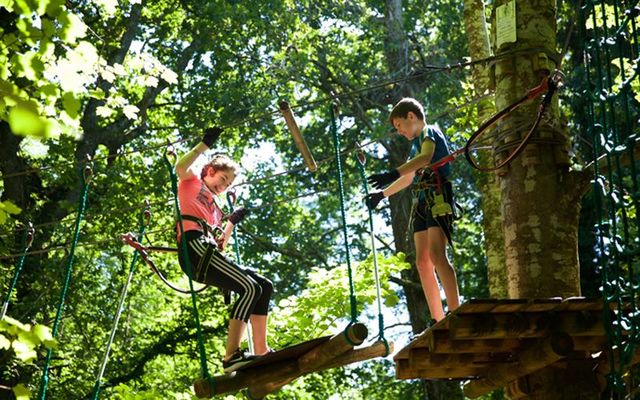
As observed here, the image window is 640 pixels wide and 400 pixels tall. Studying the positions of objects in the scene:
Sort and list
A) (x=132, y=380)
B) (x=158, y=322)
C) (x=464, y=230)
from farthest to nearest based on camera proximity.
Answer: (x=464, y=230), (x=158, y=322), (x=132, y=380)

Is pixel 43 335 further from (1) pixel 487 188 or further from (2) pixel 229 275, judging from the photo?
(1) pixel 487 188

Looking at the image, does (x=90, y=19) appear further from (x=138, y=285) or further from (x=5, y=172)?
(x=138, y=285)

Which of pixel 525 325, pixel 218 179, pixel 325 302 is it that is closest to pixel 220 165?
pixel 218 179

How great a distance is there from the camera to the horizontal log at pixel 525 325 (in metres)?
4.57

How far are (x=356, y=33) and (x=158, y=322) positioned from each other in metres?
6.16

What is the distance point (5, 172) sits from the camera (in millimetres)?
12422

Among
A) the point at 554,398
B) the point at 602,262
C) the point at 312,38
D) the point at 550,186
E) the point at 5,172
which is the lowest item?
the point at 554,398

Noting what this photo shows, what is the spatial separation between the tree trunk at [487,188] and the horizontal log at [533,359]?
2.56m

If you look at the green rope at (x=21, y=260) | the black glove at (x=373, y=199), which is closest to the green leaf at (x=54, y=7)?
the black glove at (x=373, y=199)

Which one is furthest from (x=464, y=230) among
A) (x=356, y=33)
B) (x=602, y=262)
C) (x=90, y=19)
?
(x=602, y=262)

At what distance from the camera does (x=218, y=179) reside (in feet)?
18.1

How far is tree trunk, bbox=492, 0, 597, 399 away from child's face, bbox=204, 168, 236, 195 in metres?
1.49

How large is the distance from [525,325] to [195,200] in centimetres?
190

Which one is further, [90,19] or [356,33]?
[356,33]
